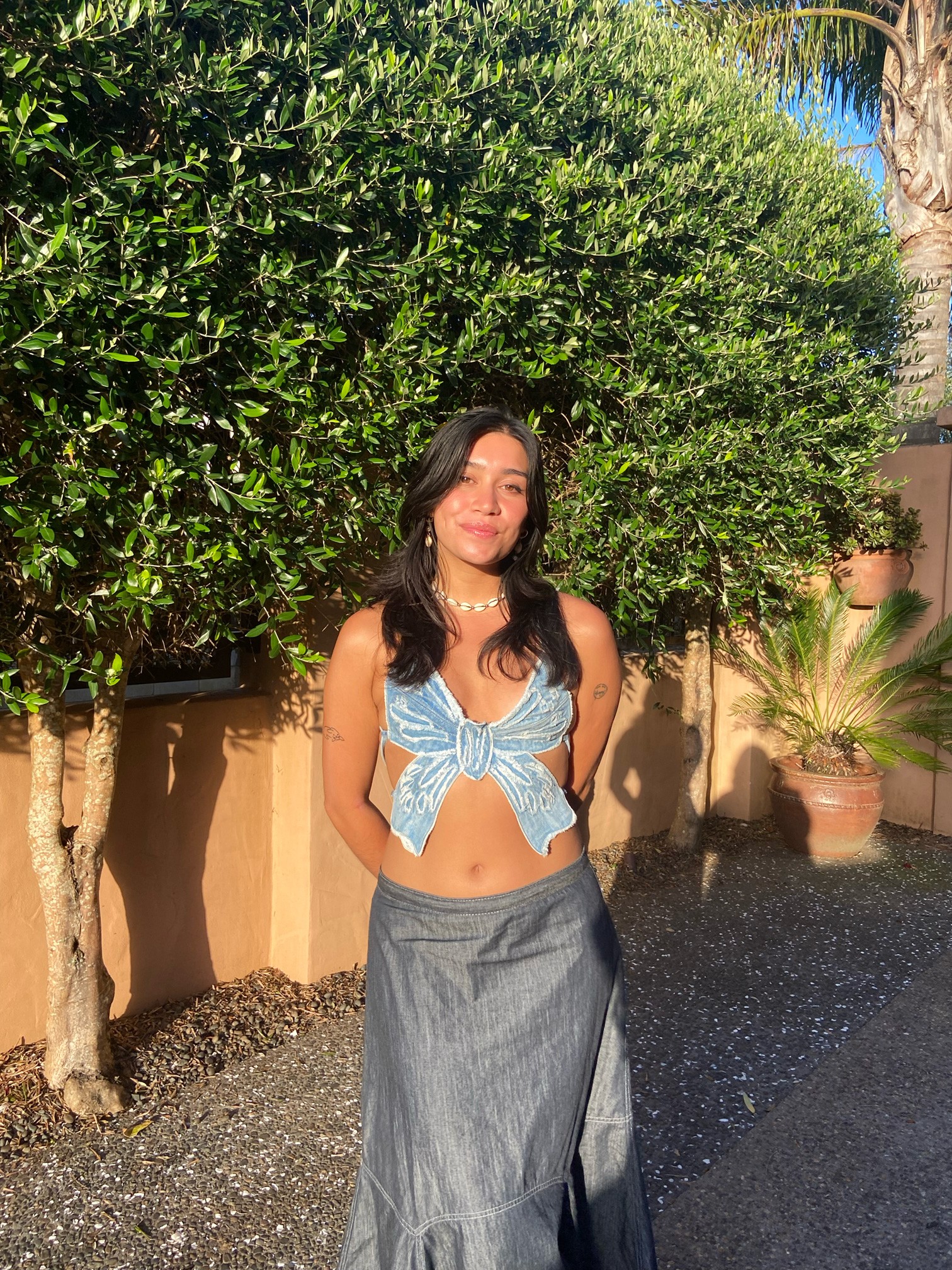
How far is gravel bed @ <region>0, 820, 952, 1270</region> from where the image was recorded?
2.79m

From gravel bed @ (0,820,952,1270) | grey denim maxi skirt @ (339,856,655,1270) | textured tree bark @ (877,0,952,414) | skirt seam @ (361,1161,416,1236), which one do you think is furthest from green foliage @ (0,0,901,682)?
textured tree bark @ (877,0,952,414)

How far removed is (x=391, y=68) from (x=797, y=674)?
18.2 feet

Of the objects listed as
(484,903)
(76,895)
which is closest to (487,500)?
(484,903)

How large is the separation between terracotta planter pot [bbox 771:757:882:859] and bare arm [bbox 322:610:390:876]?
529cm

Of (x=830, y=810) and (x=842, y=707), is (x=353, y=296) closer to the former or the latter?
(x=830, y=810)

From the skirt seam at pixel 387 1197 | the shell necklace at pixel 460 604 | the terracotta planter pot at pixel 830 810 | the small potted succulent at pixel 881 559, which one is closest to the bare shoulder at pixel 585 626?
the shell necklace at pixel 460 604

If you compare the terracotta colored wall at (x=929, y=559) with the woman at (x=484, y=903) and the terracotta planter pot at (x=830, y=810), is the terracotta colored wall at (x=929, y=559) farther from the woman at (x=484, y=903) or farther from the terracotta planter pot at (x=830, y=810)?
the woman at (x=484, y=903)

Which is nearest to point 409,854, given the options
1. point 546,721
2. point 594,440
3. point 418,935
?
point 418,935

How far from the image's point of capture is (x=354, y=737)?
214cm

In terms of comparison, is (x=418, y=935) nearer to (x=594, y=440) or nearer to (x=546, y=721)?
(x=546, y=721)

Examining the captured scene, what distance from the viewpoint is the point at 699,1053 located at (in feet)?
13.1

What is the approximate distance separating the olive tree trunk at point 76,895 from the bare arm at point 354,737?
1368 millimetres

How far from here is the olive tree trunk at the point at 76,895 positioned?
3262 millimetres

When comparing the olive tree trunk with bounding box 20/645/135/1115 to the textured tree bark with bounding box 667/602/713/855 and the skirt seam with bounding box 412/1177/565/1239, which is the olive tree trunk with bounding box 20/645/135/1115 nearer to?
the skirt seam with bounding box 412/1177/565/1239
